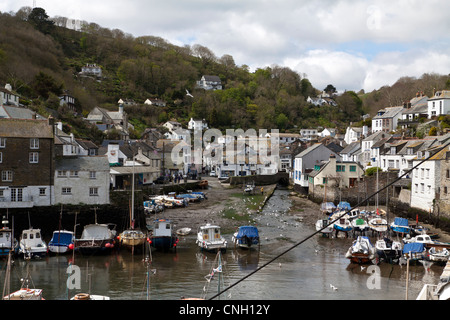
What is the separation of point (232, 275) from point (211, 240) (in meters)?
5.51

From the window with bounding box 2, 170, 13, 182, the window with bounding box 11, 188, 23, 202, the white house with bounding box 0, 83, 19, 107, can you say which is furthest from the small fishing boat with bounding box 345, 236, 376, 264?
the white house with bounding box 0, 83, 19, 107

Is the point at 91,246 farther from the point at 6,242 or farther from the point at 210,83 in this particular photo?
the point at 210,83

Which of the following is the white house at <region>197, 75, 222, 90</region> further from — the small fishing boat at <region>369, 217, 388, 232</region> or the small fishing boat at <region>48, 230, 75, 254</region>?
the small fishing boat at <region>48, 230, 75, 254</region>

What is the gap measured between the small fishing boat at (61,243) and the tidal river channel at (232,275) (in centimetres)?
58

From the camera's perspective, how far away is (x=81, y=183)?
3144 centimetres

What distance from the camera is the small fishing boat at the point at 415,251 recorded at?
23.0 meters

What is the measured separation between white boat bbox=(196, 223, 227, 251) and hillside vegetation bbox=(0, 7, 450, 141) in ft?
152

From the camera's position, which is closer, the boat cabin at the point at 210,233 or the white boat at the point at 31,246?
the white boat at the point at 31,246

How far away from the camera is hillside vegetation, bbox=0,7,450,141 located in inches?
3420

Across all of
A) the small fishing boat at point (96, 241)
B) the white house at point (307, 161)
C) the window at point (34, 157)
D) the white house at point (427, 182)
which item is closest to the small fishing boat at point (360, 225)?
the white house at point (427, 182)

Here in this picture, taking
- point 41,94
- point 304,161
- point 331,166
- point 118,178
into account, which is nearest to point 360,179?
point 331,166

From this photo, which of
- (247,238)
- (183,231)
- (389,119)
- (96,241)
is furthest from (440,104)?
(96,241)

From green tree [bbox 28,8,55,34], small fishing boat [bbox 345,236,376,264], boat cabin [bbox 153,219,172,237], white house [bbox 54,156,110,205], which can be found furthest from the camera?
green tree [bbox 28,8,55,34]

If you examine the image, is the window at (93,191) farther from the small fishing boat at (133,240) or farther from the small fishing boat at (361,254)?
the small fishing boat at (361,254)
